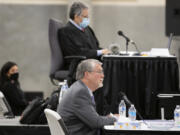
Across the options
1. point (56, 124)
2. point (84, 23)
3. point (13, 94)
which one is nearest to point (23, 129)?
point (84, 23)

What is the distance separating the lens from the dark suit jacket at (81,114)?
3854mm

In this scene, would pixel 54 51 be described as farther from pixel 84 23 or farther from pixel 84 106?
pixel 84 106

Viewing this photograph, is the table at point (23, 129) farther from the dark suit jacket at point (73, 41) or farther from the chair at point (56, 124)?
the chair at point (56, 124)

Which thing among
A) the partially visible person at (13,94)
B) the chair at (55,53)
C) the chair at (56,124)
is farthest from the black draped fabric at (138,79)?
the partially visible person at (13,94)

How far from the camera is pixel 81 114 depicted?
3879 mm

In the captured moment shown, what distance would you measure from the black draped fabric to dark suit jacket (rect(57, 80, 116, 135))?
4.40 feet

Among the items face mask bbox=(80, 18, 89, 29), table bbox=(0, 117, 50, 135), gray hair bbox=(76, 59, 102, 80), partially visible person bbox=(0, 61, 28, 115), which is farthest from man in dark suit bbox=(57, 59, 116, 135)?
partially visible person bbox=(0, 61, 28, 115)

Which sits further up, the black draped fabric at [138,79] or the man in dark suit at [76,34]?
the man in dark suit at [76,34]

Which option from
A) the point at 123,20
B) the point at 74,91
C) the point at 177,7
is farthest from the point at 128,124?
the point at 123,20

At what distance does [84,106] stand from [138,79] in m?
1.60

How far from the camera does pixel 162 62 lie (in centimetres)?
529

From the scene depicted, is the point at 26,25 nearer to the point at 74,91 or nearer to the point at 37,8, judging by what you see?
the point at 37,8

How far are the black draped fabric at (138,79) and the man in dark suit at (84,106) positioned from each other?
1271 mm

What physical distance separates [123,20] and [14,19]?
7.66ft
